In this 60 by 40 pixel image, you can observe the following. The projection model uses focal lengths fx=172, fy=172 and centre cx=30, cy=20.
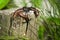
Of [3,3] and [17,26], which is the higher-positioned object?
[3,3]

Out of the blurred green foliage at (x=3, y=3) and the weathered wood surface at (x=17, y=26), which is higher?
the blurred green foliage at (x=3, y=3)

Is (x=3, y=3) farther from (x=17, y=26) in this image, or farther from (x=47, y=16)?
(x=47, y=16)

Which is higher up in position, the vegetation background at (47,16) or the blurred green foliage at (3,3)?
the blurred green foliage at (3,3)

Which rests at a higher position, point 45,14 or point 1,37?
point 45,14

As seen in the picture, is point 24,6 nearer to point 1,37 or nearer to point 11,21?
point 11,21

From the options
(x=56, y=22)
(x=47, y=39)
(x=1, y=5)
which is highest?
(x=1, y=5)

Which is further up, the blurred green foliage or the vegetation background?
the blurred green foliage

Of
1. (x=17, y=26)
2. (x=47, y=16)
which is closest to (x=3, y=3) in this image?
(x=17, y=26)

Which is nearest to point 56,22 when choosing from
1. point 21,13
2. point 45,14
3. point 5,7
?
point 45,14

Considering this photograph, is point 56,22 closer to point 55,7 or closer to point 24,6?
point 55,7

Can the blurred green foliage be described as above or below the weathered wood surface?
above
